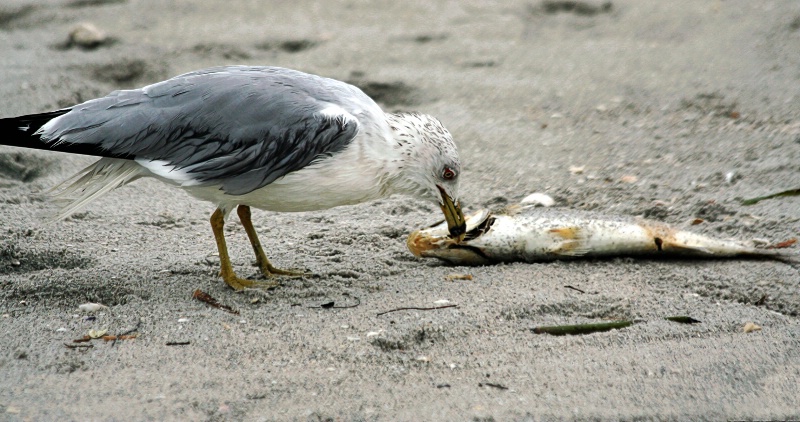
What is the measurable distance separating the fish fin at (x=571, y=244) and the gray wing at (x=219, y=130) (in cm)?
111

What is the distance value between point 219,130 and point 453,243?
4.04 feet

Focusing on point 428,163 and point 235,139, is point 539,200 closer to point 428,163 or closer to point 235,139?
point 428,163

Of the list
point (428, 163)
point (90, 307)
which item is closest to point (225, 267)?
point (90, 307)

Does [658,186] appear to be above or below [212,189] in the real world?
below

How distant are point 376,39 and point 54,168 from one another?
298cm

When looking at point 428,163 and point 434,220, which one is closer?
point 428,163

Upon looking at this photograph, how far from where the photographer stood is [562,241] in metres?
4.17

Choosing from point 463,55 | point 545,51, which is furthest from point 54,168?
point 545,51

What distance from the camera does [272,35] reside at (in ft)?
24.4

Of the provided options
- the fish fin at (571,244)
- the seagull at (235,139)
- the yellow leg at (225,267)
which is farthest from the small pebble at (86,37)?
the fish fin at (571,244)

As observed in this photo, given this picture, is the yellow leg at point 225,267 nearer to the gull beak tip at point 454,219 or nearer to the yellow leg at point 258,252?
the yellow leg at point 258,252

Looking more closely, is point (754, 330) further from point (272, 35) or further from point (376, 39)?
point (272, 35)

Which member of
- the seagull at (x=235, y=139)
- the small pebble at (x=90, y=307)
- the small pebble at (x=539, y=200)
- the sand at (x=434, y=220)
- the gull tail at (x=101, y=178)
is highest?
the seagull at (x=235, y=139)

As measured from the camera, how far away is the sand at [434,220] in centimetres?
306
